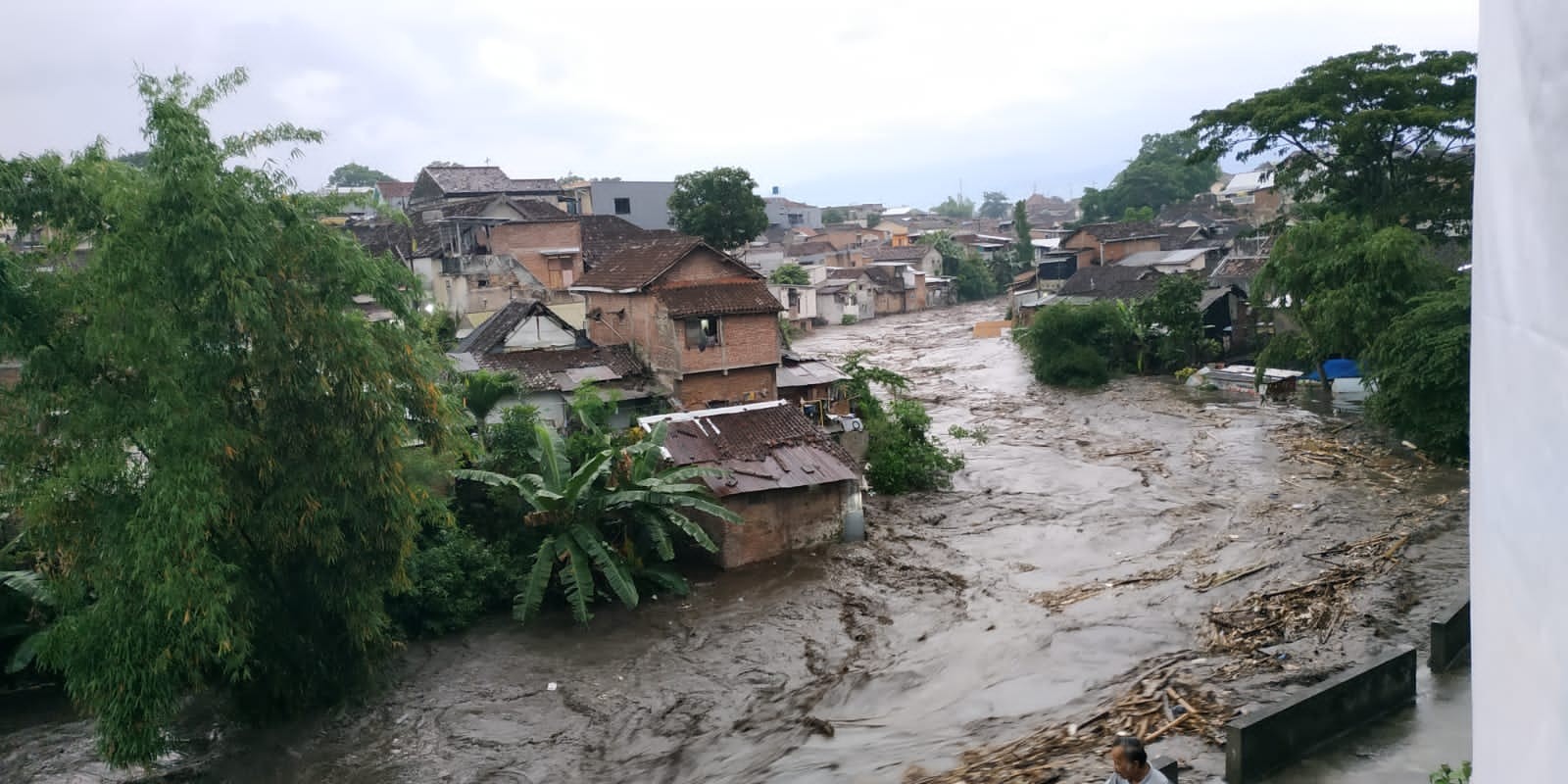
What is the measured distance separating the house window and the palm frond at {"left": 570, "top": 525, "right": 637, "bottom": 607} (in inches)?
345

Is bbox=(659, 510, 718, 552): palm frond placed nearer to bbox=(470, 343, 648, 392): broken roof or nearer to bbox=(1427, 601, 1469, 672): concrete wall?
bbox=(470, 343, 648, 392): broken roof

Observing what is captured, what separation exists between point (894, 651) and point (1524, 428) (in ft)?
44.1

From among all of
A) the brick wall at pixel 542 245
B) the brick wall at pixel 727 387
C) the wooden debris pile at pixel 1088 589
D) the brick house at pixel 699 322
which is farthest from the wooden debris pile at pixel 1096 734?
the brick wall at pixel 542 245

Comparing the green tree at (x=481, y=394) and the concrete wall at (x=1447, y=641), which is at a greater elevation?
the green tree at (x=481, y=394)

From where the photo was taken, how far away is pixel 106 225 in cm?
1077

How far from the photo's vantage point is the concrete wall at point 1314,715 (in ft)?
28.8

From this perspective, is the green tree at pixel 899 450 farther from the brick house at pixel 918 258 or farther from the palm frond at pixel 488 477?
the brick house at pixel 918 258

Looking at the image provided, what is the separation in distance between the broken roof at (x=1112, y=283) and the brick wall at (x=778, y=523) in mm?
28753

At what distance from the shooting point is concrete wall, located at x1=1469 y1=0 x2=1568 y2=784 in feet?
5.41

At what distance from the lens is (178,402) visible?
10.5 meters

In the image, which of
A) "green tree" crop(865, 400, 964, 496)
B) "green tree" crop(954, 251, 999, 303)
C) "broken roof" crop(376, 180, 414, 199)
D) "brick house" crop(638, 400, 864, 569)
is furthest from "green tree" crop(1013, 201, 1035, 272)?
"brick house" crop(638, 400, 864, 569)

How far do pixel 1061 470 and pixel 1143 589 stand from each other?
8707 millimetres

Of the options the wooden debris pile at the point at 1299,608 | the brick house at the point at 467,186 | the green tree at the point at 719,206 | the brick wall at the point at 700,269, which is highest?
the brick house at the point at 467,186

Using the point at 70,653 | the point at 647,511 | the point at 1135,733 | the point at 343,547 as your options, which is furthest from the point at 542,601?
the point at 1135,733
